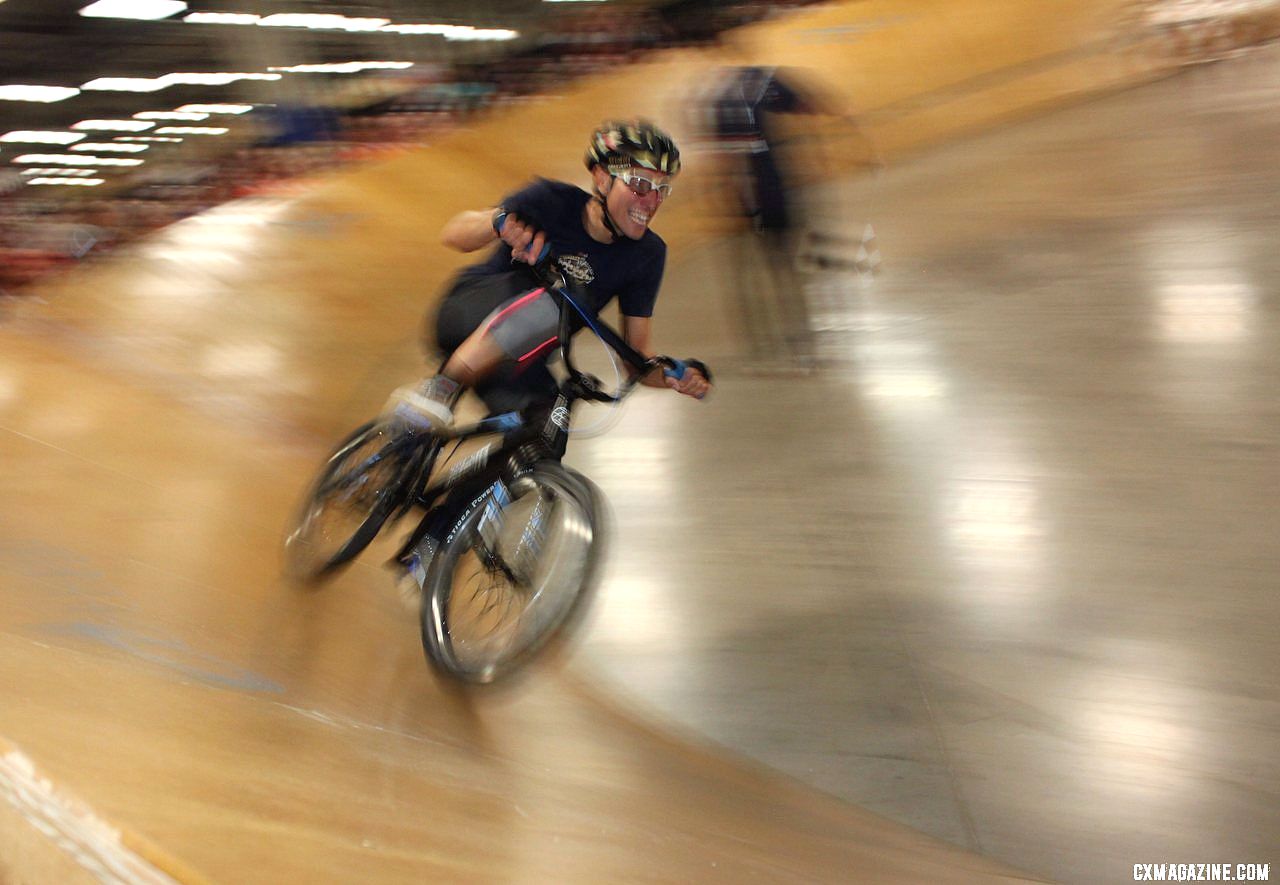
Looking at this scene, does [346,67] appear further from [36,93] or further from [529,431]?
[529,431]

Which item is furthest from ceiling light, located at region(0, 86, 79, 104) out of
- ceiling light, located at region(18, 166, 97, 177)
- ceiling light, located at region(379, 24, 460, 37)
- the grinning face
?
the grinning face

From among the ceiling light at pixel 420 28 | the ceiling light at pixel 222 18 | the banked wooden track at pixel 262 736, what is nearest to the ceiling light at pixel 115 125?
the ceiling light at pixel 222 18

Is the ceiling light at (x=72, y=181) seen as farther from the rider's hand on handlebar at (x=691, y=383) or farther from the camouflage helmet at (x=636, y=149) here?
the rider's hand on handlebar at (x=691, y=383)

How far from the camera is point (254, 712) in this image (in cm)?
226

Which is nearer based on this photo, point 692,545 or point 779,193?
point 692,545

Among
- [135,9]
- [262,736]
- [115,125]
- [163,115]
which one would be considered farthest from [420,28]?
[262,736]

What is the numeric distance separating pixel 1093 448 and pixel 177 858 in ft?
11.8

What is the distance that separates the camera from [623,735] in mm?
2596

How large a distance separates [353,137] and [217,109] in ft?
5.99

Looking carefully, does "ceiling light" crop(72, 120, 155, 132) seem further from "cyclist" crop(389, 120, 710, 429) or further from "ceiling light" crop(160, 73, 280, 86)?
"cyclist" crop(389, 120, 710, 429)

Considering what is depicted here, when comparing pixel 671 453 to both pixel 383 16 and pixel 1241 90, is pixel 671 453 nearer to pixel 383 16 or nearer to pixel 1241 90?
pixel 1241 90

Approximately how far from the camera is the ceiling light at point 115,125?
9782mm

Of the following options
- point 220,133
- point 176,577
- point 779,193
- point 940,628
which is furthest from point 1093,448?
point 220,133

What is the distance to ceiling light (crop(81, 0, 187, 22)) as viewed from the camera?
345 inches
